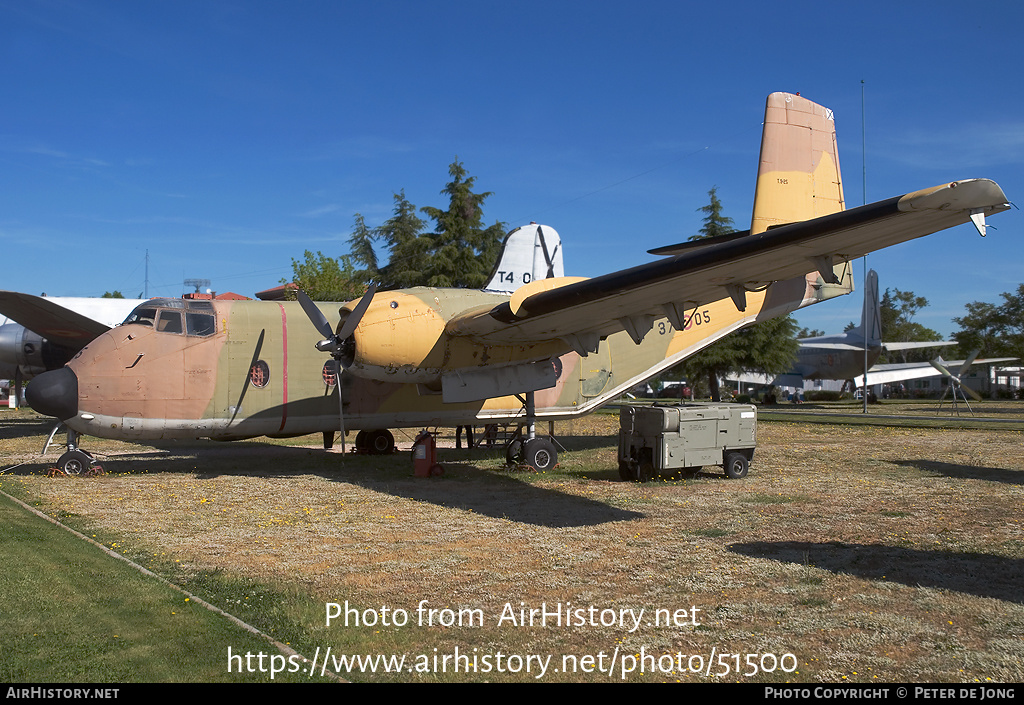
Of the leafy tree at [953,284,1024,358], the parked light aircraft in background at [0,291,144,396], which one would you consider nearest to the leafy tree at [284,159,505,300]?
the parked light aircraft in background at [0,291,144,396]

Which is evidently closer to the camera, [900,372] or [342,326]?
[342,326]

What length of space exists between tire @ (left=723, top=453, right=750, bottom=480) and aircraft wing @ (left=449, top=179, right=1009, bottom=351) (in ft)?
11.4

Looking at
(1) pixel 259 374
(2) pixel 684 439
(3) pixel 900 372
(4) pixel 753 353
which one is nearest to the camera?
(2) pixel 684 439

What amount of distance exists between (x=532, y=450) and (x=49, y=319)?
59.6 ft

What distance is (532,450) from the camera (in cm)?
1600

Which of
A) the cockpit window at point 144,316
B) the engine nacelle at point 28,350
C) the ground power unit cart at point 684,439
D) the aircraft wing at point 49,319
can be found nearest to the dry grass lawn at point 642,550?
the ground power unit cart at point 684,439

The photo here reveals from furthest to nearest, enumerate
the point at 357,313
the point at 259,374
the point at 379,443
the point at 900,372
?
the point at 900,372
the point at 379,443
the point at 259,374
the point at 357,313

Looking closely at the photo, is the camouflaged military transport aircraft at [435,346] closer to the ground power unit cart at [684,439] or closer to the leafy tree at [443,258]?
the ground power unit cart at [684,439]

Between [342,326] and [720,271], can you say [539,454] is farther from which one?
[720,271]

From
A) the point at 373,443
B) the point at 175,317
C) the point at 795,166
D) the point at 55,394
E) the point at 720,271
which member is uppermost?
the point at 795,166

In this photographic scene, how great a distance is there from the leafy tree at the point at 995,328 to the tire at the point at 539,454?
216ft

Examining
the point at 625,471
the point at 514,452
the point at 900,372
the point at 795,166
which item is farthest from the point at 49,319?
the point at 900,372

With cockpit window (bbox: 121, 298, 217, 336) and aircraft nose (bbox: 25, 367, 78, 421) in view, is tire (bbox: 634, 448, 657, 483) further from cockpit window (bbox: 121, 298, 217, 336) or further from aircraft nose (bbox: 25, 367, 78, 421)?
aircraft nose (bbox: 25, 367, 78, 421)

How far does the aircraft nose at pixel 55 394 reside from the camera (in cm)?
1321
